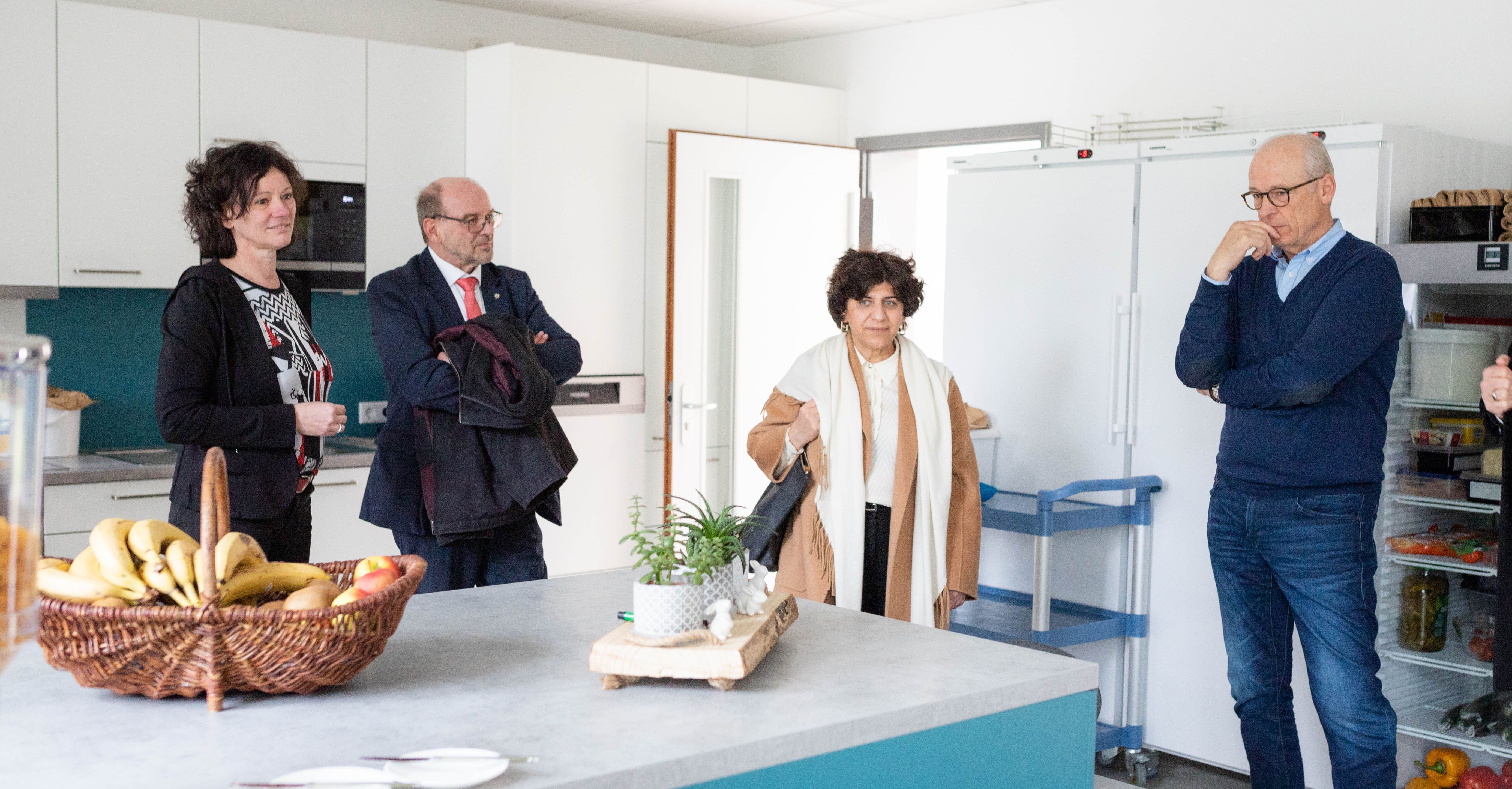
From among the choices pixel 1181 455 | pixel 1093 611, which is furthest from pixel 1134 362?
pixel 1093 611

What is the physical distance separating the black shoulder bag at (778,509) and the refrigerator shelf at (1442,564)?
4.93 ft

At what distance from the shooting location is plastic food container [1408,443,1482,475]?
10.2ft

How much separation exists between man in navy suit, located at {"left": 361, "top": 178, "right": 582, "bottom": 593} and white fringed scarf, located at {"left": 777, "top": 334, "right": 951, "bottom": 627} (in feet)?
1.84

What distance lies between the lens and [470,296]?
2859 mm

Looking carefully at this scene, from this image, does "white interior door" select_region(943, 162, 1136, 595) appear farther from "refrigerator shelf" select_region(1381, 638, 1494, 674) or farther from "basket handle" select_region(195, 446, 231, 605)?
"basket handle" select_region(195, 446, 231, 605)

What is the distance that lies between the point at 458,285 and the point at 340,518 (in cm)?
158

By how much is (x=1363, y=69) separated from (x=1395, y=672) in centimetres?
184

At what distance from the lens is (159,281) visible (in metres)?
4.04

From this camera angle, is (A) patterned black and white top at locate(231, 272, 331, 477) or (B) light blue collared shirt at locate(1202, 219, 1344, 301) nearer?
(A) patterned black and white top at locate(231, 272, 331, 477)

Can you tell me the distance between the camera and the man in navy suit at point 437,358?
2676 millimetres

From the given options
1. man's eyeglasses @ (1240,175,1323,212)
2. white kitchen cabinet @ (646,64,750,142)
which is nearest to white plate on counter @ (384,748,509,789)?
man's eyeglasses @ (1240,175,1323,212)

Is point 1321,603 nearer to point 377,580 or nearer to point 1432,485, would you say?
point 1432,485

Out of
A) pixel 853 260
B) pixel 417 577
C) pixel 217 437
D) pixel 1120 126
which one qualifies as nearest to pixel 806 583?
pixel 853 260

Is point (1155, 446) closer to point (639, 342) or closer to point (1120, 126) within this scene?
point (1120, 126)
